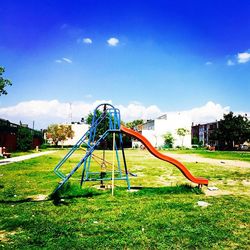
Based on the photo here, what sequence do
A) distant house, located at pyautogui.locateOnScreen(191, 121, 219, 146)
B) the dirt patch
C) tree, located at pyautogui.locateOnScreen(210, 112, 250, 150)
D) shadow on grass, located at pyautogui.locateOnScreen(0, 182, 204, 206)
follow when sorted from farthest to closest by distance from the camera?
distant house, located at pyautogui.locateOnScreen(191, 121, 219, 146) → tree, located at pyautogui.locateOnScreen(210, 112, 250, 150) → the dirt patch → shadow on grass, located at pyautogui.locateOnScreen(0, 182, 204, 206)

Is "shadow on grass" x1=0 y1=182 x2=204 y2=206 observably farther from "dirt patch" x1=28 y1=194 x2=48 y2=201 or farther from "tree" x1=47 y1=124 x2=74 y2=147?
"tree" x1=47 y1=124 x2=74 y2=147

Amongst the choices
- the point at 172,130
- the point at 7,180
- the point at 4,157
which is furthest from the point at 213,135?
the point at 7,180

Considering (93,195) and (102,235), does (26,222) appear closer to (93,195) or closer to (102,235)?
(102,235)

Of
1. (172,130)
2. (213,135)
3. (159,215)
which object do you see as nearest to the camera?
(159,215)

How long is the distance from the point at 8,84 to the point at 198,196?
2028cm

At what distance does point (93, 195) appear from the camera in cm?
979

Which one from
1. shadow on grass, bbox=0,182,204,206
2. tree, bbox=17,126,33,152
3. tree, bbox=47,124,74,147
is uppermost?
tree, bbox=47,124,74,147

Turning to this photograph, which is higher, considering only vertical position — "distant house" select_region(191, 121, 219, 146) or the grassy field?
"distant house" select_region(191, 121, 219, 146)

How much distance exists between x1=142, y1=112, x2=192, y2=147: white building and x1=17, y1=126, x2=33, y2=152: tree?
44914mm

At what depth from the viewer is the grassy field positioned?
546 centimetres

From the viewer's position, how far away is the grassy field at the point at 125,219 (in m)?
5.46

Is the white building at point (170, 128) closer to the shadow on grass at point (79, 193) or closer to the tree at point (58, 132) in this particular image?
the tree at point (58, 132)

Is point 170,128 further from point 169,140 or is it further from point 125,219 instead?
point 125,219

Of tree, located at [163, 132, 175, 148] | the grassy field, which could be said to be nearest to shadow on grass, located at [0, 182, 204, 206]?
the grassy field
